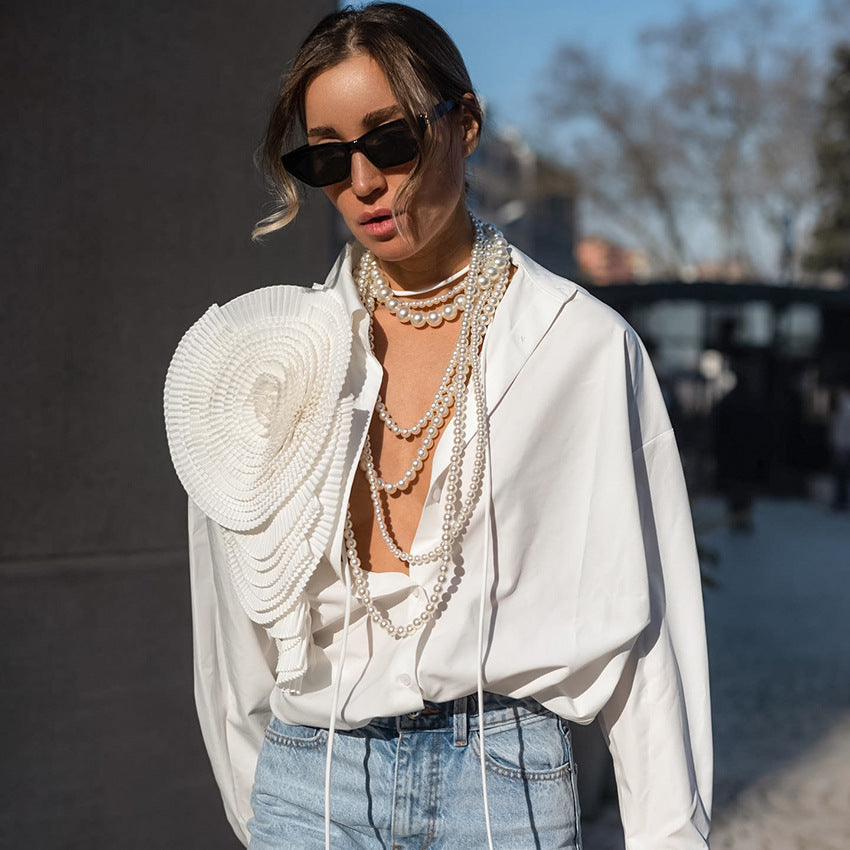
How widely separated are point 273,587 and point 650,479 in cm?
64

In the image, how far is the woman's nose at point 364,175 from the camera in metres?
1.75

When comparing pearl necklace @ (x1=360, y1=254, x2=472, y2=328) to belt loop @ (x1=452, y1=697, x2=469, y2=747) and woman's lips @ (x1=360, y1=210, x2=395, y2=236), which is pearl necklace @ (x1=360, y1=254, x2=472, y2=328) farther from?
belt loop @ (x1=452, y1=697, x2=469, y2=747)

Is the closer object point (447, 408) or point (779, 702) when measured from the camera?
point (447, 408)

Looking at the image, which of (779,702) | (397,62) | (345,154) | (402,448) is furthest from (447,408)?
(779,702)

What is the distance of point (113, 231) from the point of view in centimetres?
296

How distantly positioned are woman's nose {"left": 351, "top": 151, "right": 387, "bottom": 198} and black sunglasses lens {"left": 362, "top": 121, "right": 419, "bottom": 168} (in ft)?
0.05

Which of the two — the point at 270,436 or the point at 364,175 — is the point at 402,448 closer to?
the point at 270,436

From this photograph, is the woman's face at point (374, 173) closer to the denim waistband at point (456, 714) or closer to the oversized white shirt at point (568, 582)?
the oversized white shirt at point (568, 582)

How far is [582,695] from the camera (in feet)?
5.65

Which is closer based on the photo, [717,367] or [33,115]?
[33,115]

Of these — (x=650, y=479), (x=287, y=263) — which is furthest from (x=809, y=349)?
(x=650, y=479)

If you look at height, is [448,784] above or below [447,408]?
below

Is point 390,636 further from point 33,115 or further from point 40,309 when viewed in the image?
point 33,115

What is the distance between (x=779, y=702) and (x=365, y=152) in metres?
5.05
